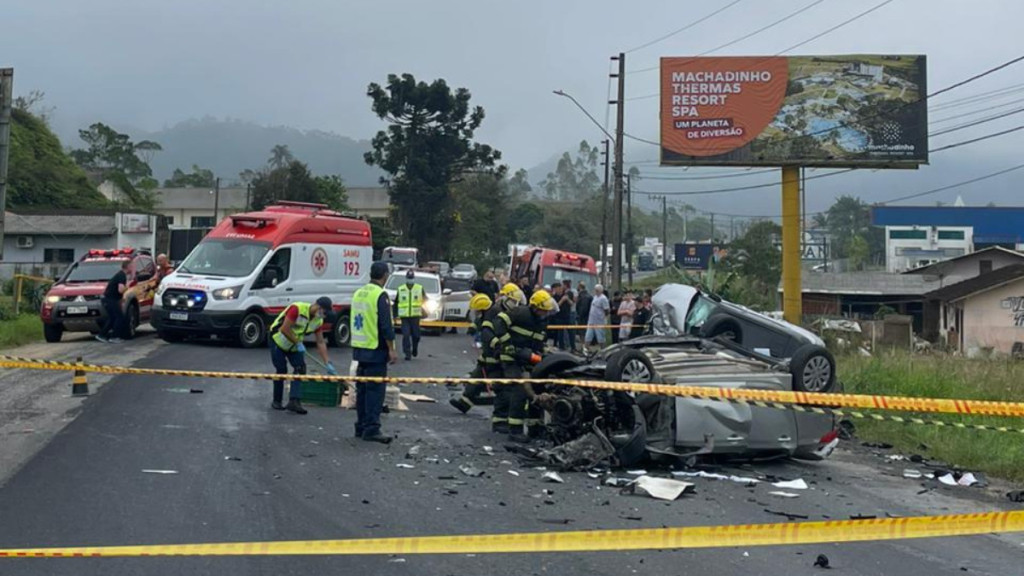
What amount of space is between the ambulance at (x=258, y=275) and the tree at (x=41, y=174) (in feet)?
156

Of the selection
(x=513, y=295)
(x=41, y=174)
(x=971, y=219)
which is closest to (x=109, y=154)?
(x=41, y=174)

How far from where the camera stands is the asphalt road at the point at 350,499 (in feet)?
20.1

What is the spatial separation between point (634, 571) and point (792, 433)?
405 cm

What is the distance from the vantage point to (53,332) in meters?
20.2

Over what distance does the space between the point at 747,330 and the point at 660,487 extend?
3.71m

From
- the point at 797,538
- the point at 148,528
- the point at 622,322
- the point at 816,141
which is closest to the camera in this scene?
the point at 797,538

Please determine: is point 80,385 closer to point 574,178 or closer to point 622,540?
point 622,540

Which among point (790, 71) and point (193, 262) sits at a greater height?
point (790, 71)

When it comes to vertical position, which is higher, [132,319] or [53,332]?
[132,319]

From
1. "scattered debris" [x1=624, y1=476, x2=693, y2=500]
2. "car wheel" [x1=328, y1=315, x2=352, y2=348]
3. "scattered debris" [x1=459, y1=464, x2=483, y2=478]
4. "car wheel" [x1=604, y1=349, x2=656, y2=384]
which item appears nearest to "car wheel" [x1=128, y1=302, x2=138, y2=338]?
"car wheel" [x1=328, y1=315, x2=352, y2=348]

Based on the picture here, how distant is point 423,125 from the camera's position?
200ft

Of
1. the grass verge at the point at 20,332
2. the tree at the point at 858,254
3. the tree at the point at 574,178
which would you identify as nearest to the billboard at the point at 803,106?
the grass verge at the point at 20,332

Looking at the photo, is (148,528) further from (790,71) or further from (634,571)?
(790,71)

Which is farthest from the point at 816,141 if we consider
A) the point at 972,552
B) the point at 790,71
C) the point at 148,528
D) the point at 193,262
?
the point at 148,528
